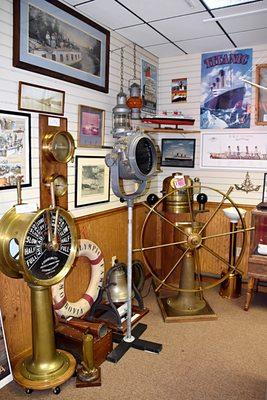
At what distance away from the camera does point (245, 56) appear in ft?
13.0

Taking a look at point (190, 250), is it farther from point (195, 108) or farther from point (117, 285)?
point (195, 108)

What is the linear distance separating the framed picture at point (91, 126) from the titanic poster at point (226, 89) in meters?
1.46

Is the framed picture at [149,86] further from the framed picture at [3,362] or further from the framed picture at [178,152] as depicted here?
the framed picture at [3,362]

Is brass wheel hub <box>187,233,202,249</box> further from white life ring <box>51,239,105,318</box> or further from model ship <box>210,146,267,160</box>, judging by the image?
model ship <box>210,146,267,160</box>

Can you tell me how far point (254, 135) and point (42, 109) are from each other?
8.10 ft

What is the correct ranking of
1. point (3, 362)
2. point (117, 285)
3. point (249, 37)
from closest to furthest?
point (3, 362), point (117, 285), point (249, 37)

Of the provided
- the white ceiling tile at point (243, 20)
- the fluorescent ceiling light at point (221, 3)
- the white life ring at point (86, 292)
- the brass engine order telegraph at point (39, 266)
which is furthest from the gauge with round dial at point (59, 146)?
the white ceiling tile at point (243, 20)

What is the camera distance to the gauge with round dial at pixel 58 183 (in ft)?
9.16

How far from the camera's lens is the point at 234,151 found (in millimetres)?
4137

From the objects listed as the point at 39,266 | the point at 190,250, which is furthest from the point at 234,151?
the point at 39,266

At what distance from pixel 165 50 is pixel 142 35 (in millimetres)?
573

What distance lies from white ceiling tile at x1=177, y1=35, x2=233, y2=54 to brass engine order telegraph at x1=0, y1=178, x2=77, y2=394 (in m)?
2.50

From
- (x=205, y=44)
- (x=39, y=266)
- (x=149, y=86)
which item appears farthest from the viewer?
(x=149, y=86)

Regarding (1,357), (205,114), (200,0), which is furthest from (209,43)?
(1,357)
